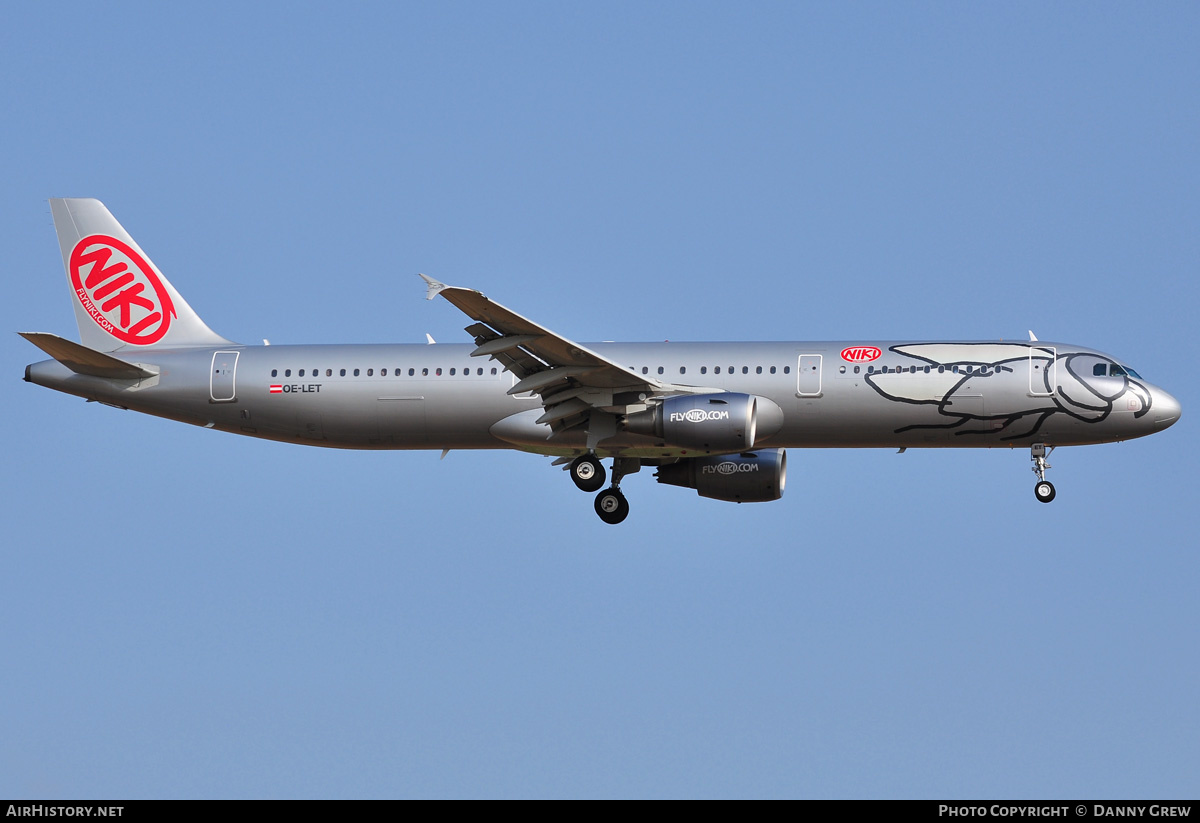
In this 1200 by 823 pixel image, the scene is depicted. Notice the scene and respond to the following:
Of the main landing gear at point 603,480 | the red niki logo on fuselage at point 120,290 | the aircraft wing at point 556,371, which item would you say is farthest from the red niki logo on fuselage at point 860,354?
the red niki logo on fuselage at point 120,290

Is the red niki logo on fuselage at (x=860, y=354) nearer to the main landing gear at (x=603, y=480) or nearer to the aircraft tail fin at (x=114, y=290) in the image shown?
the main landing gear at (x=603, y=480)

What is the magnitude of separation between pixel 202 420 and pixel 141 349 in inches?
137

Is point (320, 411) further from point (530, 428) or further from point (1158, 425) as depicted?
point (1158, 425)

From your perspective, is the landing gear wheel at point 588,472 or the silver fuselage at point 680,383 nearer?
the silver fuselage at point 680,383

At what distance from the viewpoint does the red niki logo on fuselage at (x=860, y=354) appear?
43.9 metres

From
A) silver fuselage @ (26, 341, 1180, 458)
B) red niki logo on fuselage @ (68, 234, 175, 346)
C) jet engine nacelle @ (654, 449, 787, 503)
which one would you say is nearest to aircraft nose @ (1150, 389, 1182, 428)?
silver fuselage @ (26, 341, 1180, 458)

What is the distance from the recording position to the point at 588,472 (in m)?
45.8

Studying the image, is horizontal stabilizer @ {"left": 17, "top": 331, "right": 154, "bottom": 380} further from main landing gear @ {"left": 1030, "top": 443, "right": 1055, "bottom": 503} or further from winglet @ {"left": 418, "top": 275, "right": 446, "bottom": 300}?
main landing gear @ {"left": 1030, "top": 443, "right": 1055, "bottom": 503}

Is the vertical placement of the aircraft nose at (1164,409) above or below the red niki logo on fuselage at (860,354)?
below

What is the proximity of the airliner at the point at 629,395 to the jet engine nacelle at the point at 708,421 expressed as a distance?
0.05m

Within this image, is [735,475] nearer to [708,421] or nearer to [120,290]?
[708,421]

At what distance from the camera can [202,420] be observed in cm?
4684
